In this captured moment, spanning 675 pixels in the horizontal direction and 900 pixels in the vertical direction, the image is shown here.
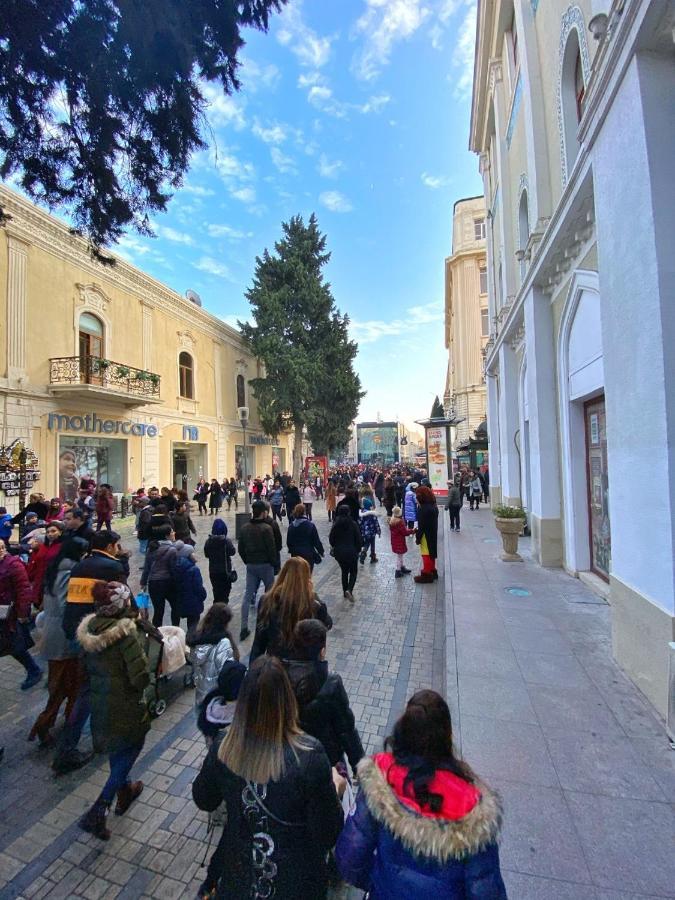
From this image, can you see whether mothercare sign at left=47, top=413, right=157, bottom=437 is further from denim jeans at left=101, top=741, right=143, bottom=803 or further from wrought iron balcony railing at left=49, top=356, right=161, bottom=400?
denim jeans at left=101, top=741, right=143, bottom=803

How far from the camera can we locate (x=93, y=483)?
1520cm

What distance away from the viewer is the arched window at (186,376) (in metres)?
21.9

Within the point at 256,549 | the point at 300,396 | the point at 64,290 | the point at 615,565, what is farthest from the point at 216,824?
the point at 300,396

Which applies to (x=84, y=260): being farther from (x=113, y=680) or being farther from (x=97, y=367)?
(x=113, y=680)

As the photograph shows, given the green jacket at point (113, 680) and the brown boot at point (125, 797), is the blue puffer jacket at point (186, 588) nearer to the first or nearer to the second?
the brown boot at point (125, 797)

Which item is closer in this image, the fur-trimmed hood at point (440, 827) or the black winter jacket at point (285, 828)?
the fur-trimmed hood at point (440, 827)

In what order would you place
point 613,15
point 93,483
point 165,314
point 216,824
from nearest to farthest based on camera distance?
point 216,824
point 613,15
point 93,483
point 165,314

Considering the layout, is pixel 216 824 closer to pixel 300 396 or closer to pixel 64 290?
pixel 64 290

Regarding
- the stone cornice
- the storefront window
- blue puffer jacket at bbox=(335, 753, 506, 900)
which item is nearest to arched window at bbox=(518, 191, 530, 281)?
the stone cornice

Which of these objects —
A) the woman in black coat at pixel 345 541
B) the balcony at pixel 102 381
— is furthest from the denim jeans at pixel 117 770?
the balcony at pixel 102 381

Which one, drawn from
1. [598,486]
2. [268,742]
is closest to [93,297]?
[598,486]

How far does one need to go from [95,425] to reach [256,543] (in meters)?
13.5

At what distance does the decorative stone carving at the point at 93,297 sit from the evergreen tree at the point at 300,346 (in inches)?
400

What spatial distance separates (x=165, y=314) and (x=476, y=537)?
57.6ft
